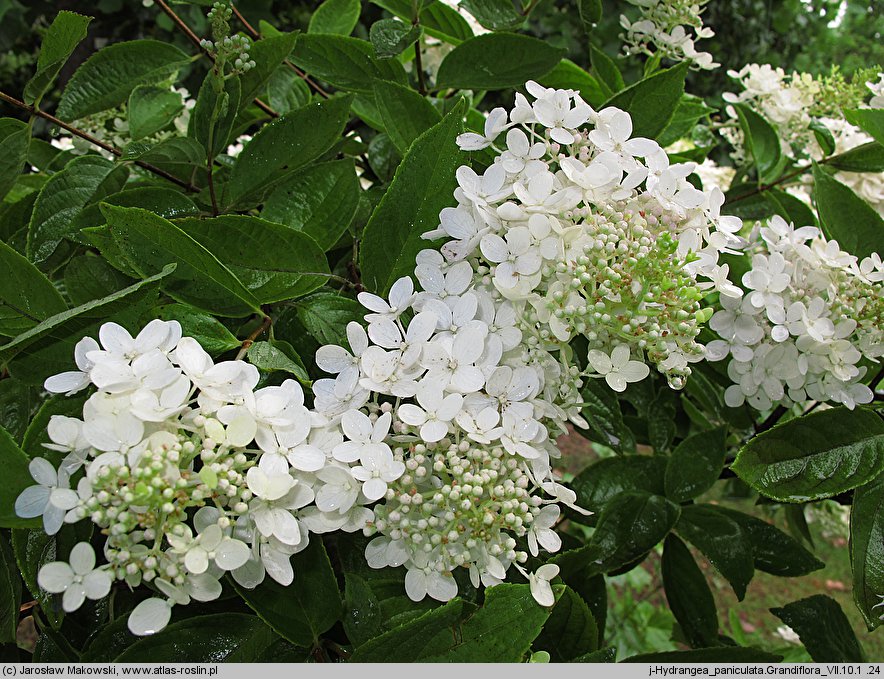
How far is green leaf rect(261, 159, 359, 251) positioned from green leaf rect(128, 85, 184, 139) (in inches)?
9.6

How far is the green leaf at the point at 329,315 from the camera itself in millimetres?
593

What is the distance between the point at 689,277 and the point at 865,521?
293mm

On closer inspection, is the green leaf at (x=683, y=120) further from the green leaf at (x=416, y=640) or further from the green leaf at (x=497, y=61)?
the green leaf at (x=416, y=640)

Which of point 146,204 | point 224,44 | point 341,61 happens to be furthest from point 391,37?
point 146,204

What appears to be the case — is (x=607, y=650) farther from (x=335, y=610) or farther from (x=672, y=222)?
(x=672, y=222)

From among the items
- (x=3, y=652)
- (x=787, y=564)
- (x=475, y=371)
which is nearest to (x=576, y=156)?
(x=475, y=371)

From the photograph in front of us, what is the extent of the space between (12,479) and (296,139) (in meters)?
0.39

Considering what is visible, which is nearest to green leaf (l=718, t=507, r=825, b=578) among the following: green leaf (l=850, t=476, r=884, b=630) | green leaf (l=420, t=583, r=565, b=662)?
green leaf (l=850, t=476, r=884, b=630)

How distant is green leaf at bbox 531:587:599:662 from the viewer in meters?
0.60

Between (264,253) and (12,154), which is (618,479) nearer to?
(264,253)

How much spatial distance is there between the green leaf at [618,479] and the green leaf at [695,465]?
3cm

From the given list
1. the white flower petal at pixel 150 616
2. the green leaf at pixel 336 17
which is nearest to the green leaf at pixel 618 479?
the white flower petal at pixel 150 616

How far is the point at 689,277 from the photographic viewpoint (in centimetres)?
54

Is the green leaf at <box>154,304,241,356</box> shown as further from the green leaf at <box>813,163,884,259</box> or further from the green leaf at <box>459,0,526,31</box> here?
the green leaf at <box>813,163,884,259</box>
